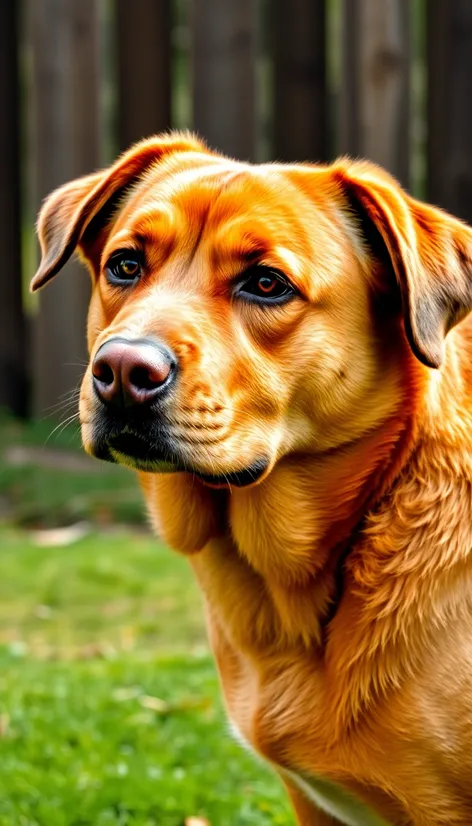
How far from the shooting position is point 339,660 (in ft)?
8.93

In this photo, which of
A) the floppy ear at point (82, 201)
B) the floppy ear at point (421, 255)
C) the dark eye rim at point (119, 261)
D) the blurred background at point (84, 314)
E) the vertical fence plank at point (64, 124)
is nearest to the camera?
the floppy ear at point (421, 255)

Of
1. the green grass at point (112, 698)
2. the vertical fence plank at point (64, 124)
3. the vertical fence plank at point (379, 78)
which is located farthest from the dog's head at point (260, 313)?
the vertical fence plank at point (64, 124)

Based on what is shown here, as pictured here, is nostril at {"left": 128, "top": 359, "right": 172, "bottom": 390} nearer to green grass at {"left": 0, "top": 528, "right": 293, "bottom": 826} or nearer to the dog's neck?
the dog's neck

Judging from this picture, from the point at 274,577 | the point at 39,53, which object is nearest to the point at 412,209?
the point at 274,577

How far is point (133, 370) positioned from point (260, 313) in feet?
1.34

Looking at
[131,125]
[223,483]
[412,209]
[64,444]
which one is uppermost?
[412,209]

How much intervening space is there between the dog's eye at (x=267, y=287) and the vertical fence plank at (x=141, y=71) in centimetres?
450

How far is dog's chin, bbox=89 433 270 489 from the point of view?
255 cm

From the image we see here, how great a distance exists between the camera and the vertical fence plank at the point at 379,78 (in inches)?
232

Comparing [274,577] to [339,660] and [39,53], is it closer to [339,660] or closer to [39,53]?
[339,660]

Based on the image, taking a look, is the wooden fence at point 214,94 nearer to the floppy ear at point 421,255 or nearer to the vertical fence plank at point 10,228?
the vertical fence plank at point 10,228

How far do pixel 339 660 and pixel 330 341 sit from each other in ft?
2.51

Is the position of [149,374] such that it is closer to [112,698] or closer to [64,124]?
[112,698]

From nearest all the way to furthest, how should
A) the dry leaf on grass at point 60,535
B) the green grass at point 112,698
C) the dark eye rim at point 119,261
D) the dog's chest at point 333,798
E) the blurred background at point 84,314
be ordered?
the dog's chest at point 333,798
the dark eye rim at point 119,261
the green grass at point 112,698
the blurred background at point 84,314
the dry leaf on grass at point 60,535
